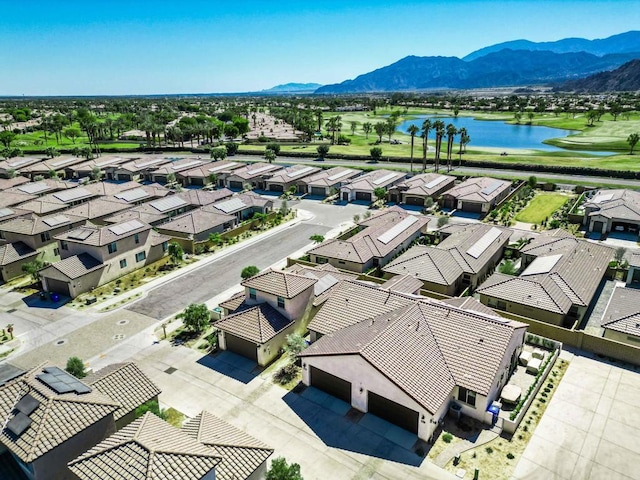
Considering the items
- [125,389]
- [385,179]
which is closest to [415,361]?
[125,389]

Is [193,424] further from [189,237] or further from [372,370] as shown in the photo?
[189,237]

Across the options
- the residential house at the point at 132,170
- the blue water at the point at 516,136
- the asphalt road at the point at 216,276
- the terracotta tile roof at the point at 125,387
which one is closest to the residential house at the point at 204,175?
the residential house at the point at 132,170

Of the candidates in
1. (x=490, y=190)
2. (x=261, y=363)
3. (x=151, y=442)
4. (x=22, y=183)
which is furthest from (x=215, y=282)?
(x=22, y=183)

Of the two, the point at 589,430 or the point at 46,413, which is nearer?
the point at 46,413

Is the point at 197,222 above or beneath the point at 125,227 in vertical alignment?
beneath

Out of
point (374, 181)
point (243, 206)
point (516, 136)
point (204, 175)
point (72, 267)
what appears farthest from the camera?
point (516, 136)

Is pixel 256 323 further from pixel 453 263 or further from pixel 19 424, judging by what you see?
pixel 453 263
